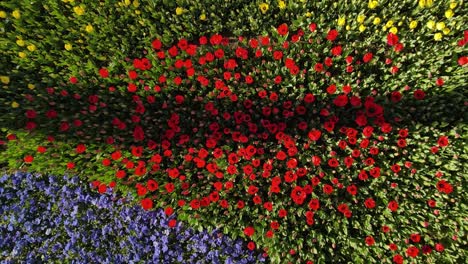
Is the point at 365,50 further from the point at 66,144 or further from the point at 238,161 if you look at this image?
the point at 66,144

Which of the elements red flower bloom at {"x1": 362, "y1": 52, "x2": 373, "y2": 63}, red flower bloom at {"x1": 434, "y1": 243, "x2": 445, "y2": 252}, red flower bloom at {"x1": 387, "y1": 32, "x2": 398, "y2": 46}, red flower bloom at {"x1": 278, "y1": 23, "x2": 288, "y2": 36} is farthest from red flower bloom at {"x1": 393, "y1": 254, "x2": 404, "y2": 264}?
red flower bloom at {"x1": 278, "y1": 23, "x2": 288, "y2": 36}

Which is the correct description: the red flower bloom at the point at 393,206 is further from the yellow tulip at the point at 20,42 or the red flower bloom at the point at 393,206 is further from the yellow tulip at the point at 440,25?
the yellow tulip at the point at 20,42

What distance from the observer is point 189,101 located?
3998 mm

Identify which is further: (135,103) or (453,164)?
(135,103)

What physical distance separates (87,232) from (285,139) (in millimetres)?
2221

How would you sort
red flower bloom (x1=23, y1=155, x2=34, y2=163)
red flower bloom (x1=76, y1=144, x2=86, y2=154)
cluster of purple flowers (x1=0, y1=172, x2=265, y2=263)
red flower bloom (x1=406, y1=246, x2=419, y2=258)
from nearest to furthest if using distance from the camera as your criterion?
red flower bloom (x1=406, y1=246, x2=419, y2=258) → cluster of purple flowers (x1=0, y1=172, x2=265, y2=263) → red flower bloom (x1=76, y1=144, x2=86, y2=154) → red flower bloom (x1=23, y1=155, x2=34, y2=163)

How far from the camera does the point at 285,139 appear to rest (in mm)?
3637

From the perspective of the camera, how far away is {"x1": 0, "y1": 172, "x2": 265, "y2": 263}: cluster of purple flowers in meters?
3.49

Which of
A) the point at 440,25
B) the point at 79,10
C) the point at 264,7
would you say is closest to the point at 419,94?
the point at 440,25

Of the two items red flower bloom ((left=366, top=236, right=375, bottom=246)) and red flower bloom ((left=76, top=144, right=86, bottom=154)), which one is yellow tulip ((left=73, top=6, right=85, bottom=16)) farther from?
red flower bloom ((left=366, top=236, right=375, bottom=246))

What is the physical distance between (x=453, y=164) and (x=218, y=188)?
2251mm

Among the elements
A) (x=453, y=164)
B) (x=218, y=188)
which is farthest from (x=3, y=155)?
(x=453, y=164)

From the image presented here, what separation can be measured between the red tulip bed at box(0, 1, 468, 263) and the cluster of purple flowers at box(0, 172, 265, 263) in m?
0.15

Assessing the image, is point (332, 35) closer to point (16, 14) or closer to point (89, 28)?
point (89, 28)
